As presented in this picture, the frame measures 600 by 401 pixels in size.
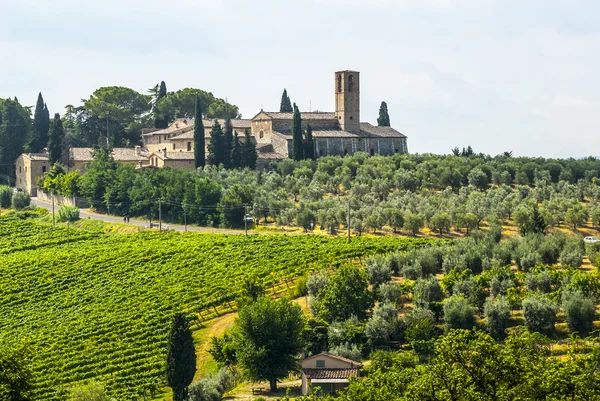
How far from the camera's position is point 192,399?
119 feet

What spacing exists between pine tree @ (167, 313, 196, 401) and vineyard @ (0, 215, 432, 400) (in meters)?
2.15

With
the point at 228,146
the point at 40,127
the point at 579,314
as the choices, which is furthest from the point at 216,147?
the point at 579,314

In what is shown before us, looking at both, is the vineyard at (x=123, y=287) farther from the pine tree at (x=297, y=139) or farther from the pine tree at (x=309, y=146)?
the pine tree at (x=309, y=146)

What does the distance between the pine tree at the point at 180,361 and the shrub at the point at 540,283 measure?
15.1 metres

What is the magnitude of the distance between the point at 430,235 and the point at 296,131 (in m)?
26.2

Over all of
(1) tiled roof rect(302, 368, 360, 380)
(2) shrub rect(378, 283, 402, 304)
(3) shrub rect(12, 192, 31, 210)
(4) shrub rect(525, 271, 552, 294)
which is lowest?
(1) tiled roof rect(302, 368, 360, 380)

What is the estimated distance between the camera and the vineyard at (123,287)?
4275 cm

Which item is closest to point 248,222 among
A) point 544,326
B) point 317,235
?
point 317,235

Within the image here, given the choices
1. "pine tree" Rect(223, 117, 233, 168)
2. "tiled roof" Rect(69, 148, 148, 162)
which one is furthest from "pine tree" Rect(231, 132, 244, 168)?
"tiled roof" Rect(69, 148, 148, 162)

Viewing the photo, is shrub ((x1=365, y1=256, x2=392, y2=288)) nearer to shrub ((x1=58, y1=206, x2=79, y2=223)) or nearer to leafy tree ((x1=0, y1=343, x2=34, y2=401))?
leafy tree ((x1=0, y1=343, x2=34, y2=401))

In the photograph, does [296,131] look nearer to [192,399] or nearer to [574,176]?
[574,176]

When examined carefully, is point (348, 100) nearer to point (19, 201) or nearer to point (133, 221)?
point (133, 221)

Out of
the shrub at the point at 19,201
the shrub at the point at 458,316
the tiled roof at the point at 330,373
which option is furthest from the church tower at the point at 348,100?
the tiled roof at the point at 330,373

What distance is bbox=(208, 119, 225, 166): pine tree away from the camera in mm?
82812
